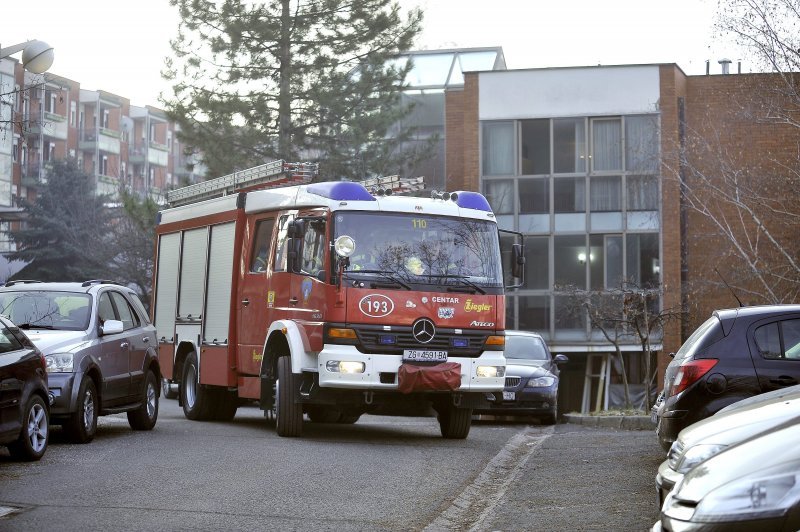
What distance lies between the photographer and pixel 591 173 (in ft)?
129

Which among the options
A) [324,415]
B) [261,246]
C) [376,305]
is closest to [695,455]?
[376,305]

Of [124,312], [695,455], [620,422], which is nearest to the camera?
[695,455]

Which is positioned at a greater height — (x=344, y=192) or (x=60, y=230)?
(x=60, y=230)

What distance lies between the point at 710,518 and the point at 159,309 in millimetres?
16736

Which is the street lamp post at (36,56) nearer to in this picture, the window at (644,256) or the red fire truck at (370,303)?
the red fire truck at (370,303)

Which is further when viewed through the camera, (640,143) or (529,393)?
(640,143)

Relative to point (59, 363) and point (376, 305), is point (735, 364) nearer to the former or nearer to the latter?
point (376, 305)

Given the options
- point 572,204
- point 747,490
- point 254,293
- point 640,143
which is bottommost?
point 747,490

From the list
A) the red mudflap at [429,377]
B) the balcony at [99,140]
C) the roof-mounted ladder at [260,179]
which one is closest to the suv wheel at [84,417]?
the red mudflap at [429,377]

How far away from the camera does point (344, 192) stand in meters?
16.2

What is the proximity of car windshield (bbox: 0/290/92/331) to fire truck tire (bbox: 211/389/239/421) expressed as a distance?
4.58m

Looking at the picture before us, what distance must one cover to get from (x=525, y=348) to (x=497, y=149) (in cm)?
1681

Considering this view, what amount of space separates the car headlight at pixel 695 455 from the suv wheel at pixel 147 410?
10.5 metres

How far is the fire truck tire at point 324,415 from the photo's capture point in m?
19.0
